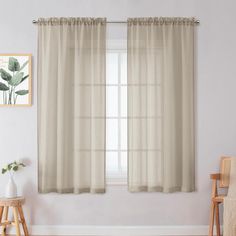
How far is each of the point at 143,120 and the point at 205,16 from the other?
50.9 inches

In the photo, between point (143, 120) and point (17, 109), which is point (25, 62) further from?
point (143, 120)

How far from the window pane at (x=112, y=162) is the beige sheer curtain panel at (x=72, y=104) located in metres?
0.13

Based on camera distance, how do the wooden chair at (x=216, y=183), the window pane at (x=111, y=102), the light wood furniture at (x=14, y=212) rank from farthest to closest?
the window pane at (x=111, y=102) → the wooden chair at (x=216, y=183) → the light wood furniture at (x=14, y=212)

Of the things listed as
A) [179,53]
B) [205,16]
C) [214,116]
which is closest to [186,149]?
[214,116]

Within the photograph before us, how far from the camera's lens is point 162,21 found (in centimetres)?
439

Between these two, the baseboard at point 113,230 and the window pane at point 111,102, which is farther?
the window pane at point 111,102

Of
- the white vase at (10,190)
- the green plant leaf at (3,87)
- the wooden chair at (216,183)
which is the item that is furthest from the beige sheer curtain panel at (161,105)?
the green plant leaf at (3,87)

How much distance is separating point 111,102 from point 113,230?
136 centimetres

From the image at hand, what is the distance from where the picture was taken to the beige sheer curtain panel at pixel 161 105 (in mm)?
4355

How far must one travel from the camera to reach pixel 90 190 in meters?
4.39

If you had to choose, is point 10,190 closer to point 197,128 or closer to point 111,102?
point 111,102

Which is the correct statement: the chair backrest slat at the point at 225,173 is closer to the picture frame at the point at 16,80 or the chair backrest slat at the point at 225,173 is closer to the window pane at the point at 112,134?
the window pane at the point at 112,134

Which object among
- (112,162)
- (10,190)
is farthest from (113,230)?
(10,190)

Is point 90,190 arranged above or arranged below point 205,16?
below
